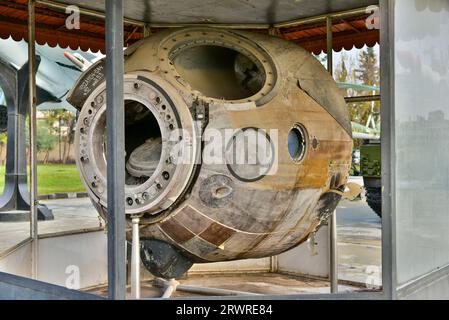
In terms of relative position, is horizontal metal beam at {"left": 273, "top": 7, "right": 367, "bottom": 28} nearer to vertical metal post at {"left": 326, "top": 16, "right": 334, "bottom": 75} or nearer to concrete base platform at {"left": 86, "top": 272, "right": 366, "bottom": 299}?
vertical metal post at {"left": 326, "top": 16, "right": 334, "bottom": 75}

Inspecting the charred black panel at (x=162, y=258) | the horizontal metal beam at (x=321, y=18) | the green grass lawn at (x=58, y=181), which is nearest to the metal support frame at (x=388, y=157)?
the charred black panel at (x=162, y=258)

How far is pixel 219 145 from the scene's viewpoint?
13.5ft

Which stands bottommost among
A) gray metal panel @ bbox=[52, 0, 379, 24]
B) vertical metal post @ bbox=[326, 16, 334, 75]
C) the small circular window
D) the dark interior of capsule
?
the small circular window

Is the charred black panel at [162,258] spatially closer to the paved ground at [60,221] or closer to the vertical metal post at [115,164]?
the vertical metal post at [115,164]

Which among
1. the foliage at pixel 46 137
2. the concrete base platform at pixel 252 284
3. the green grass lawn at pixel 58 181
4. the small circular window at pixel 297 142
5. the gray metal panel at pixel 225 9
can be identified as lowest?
the concrete base platform at pixel 252 284

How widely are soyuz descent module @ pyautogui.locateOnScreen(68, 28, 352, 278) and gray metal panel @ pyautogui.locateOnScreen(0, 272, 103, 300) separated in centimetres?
72

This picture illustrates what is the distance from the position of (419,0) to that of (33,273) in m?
4.37

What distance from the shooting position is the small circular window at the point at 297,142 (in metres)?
4.40

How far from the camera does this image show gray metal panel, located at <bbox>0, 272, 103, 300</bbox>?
3.59 m

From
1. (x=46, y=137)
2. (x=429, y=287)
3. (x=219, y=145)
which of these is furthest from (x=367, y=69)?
(x=219, y=145)

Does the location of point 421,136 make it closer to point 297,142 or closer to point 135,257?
point 297,142

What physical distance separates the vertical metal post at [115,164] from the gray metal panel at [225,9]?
7.05 ft

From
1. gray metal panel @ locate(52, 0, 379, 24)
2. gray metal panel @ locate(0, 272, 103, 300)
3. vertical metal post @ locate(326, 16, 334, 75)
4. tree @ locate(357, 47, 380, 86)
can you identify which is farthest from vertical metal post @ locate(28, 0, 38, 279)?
tree @ locate(357, 47, 380, 86)

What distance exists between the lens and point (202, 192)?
13.5 ft
